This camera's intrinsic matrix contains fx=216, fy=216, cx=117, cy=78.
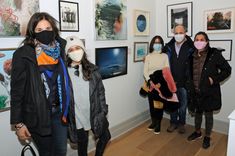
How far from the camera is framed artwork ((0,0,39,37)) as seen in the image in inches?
75.8

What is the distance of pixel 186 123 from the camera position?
383 cm

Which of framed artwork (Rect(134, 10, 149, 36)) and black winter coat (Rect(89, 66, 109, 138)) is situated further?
framed artwork (Rect(134, 10, 149, 36))

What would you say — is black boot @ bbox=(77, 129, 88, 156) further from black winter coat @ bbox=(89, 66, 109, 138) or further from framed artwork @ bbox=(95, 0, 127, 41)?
framed artwork @ bbox=(95, 0, 127, 41)

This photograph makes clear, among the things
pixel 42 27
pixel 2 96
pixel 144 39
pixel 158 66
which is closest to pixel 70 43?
pixel 42 27

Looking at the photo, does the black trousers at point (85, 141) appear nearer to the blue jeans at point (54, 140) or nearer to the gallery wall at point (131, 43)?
the blue jeans at point (54, 140)

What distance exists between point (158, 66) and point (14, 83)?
2.21 m

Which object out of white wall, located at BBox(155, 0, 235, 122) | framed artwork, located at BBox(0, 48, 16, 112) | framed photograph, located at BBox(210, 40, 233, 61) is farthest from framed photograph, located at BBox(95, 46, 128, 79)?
framed photograph, located at BBox(210, 40, 233, 61)

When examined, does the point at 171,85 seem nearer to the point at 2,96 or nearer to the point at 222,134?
the point at 222,134

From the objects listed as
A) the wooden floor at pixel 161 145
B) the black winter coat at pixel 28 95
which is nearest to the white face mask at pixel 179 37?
the wooden floor at pixel 161 145

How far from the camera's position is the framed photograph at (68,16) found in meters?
2.40

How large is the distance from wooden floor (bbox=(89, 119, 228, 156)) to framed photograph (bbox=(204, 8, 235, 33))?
64.6 inches

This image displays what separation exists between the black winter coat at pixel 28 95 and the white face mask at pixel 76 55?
0.37 m

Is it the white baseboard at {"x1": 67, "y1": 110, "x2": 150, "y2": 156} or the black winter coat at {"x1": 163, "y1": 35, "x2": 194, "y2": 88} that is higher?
the black winter coat at {"x1": 163, "y1": 35, "x2": 194, "y2": 88}

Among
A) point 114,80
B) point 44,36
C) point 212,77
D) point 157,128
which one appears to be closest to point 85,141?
point 44,36
